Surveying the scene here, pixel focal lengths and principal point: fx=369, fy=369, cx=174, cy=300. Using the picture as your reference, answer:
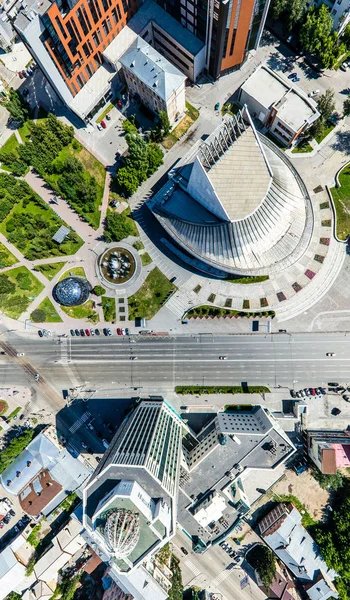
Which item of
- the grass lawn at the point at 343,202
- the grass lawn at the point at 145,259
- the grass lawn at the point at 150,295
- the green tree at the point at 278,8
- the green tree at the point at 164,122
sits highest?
the green tree at the point at 278,8

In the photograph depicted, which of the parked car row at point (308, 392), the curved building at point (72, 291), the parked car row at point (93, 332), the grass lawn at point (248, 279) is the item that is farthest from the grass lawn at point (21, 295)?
the parked car row at point (308, 392)

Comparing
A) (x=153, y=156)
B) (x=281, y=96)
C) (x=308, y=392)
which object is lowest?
(x=308, y=392)

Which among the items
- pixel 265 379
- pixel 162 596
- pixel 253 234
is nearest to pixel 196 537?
pixel 162 596

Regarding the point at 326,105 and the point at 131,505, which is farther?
the point at 326,105

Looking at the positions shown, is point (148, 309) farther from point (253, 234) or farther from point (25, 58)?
point (25, 58)

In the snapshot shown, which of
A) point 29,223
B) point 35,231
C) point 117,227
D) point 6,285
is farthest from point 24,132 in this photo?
point 6,285

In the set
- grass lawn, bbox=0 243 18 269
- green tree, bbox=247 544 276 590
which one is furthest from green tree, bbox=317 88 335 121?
green tree, bbox=247 544 276 590

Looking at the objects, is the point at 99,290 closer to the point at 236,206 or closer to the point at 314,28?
the point at 236,206

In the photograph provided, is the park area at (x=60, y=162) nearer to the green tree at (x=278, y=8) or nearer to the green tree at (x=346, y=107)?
the green tree at (x=278, y=8)
